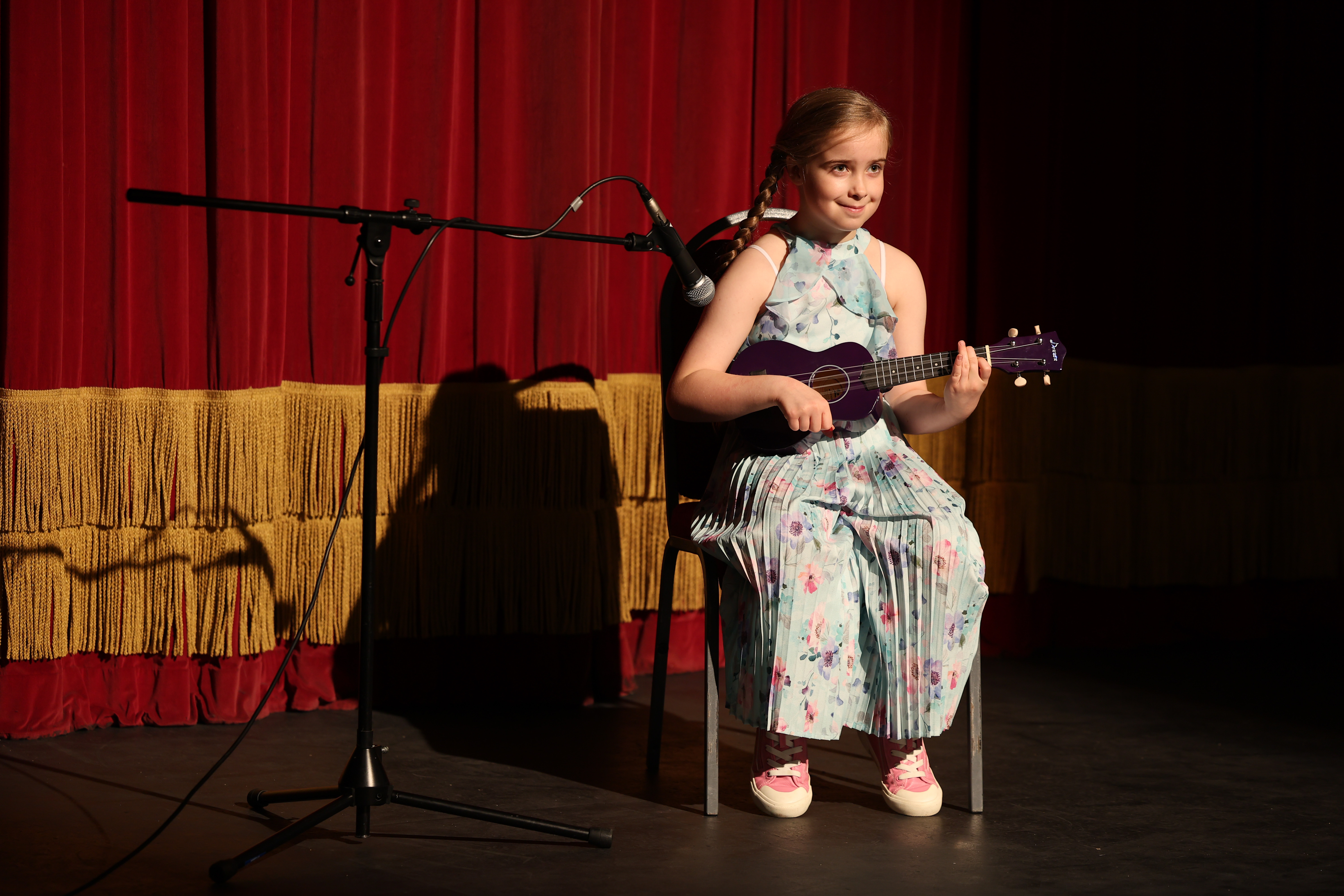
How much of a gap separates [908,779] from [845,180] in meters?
0.90

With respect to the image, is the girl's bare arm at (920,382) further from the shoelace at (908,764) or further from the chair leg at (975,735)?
the shoelace at (908,764)

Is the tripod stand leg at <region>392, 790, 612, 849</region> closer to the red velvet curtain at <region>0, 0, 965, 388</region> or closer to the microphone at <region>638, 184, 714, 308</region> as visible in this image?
the microphone at <region>638, 184, 714, 308</region>

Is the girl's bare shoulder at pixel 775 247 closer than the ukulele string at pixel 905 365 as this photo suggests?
No

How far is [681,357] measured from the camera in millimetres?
2094

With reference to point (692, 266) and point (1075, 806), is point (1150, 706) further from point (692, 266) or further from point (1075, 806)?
point (692, 266)

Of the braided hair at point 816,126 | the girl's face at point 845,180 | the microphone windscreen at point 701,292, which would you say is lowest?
the microphone windscreen at point 701,292

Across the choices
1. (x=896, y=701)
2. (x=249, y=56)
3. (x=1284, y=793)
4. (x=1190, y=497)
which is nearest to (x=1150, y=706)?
(x=1284, y=793)

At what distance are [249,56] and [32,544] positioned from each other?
3.04 ft

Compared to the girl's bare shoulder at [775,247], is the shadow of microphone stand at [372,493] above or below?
below

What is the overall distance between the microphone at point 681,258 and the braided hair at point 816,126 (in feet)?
1.02

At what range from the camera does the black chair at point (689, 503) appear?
197 centimetres

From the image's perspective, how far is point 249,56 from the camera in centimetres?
232

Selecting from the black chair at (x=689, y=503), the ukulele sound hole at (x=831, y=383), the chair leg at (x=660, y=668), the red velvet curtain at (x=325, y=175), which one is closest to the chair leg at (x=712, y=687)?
the black chair at (x=689, y=503)

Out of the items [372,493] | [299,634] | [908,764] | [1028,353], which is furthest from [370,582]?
Result: [1028,353]
